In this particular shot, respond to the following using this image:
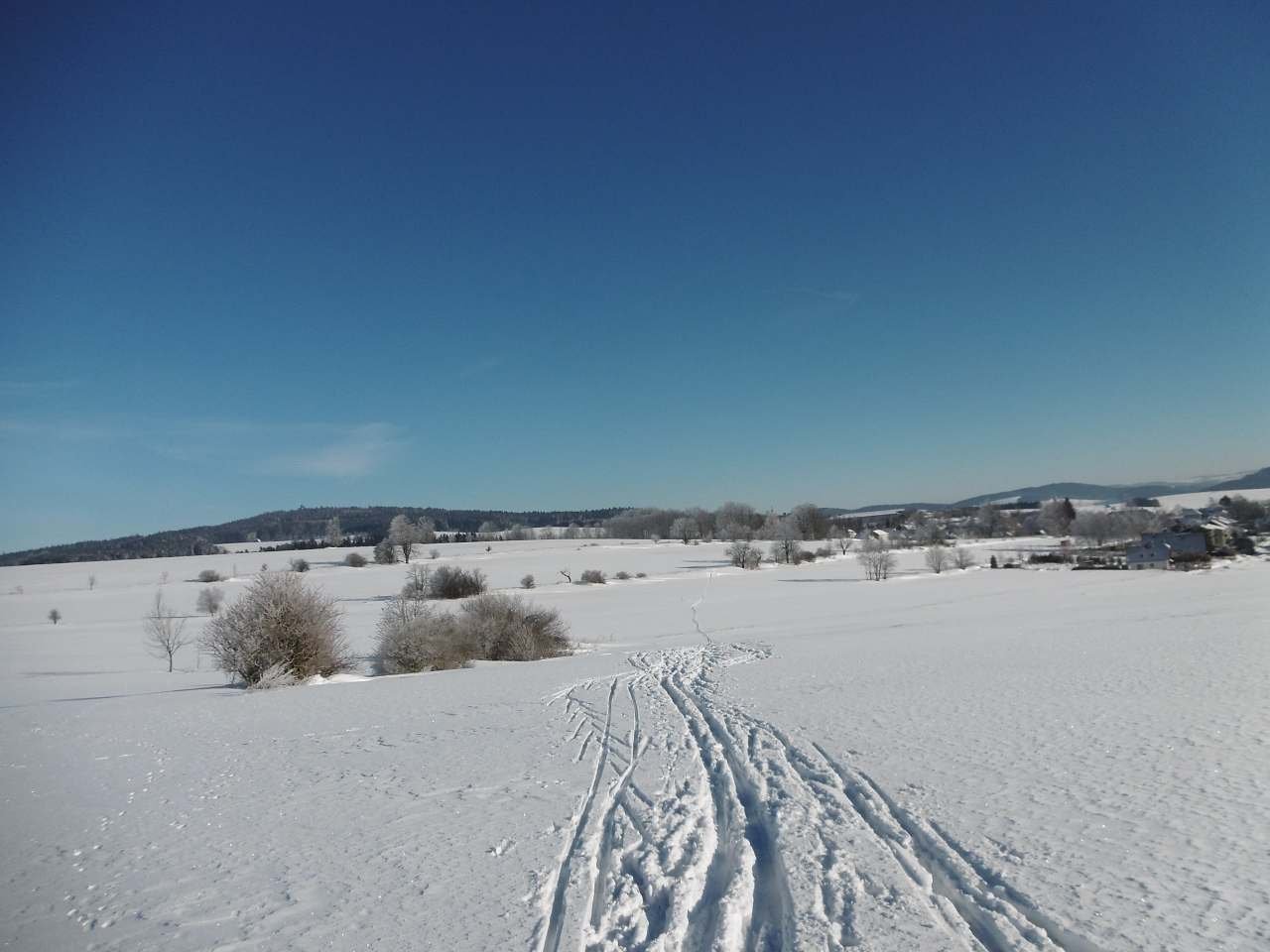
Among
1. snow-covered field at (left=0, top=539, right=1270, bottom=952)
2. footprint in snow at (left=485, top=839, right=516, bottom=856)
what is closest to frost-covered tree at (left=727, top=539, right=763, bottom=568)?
snow-covered field at (left=0, top=539, right=1270, bottom=952)

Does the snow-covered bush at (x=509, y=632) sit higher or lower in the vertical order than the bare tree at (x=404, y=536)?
lower

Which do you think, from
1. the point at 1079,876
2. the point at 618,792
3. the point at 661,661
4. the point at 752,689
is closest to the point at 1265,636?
the point at 752,689

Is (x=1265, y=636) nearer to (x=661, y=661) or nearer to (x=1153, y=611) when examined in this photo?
(x=1153, y=611)

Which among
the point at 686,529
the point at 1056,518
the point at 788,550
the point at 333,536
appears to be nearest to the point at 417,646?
the point at 788,550

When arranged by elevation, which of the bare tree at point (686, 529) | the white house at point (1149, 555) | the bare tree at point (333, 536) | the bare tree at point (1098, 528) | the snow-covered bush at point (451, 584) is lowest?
the white house at point (1149, 555)

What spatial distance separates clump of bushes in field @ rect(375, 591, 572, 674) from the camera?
24.2 meters

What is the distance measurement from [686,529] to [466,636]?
110137 millimetres

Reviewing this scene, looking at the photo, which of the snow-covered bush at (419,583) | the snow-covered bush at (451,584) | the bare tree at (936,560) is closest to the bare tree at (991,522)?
the bare tree at (936,560)

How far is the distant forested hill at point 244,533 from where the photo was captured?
324 feet

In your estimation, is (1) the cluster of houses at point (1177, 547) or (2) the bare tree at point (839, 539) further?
(2) the bare tree at point (839, 539)

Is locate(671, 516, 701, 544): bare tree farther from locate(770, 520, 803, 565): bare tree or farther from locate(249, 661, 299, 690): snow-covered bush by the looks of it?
locate(249, 661, 299, 690): snow-covered bush

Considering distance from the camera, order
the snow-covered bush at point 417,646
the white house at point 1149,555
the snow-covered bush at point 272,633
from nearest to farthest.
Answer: the snow-covered bush at point 272,633 → the snow-covered bush at point 417,646 → the white house at point 1149,555

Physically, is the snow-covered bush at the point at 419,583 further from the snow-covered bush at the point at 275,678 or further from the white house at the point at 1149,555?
the white house at the point at 1149,555

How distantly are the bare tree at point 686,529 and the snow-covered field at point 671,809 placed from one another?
115059mm
